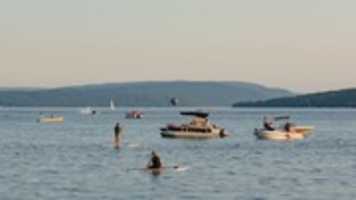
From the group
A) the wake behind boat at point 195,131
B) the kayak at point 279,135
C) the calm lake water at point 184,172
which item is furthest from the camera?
the kayak at point 279,135

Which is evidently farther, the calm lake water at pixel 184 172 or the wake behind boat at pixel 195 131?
the wake behind boat at pixel 195 131

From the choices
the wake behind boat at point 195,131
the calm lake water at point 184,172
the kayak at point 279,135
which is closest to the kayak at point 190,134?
the wake behind boat at point 195,131

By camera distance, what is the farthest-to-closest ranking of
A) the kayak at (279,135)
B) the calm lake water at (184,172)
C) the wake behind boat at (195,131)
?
the kayak at (279,135) < the wake behind boat at (195,131) < the calm lake water at (184,172)

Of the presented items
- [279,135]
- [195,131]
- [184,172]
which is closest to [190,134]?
[195,131]

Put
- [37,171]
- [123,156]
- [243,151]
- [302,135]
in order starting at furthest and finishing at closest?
[302,135] < [243,151] < [123,156] < [37,171]

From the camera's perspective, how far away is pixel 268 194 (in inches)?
2411

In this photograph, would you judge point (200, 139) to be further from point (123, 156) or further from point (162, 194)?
point (162, 194)

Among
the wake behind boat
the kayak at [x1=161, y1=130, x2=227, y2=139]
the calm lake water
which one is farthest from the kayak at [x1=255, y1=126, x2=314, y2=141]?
the calm lake water

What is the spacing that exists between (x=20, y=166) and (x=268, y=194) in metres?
28.3

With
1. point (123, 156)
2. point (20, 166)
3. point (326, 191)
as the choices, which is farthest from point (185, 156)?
point (326, 191)

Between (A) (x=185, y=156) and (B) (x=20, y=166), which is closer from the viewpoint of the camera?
(B) (x=20, y=166)

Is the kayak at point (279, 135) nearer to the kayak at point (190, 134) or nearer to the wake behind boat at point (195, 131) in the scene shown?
the wake behind boat at point (195, 131)

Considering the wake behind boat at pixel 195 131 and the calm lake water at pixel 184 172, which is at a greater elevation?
the wake behind boat at pixel 195 131

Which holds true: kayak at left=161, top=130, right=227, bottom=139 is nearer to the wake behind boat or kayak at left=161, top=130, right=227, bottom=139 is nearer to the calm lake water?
the wake behind boat
